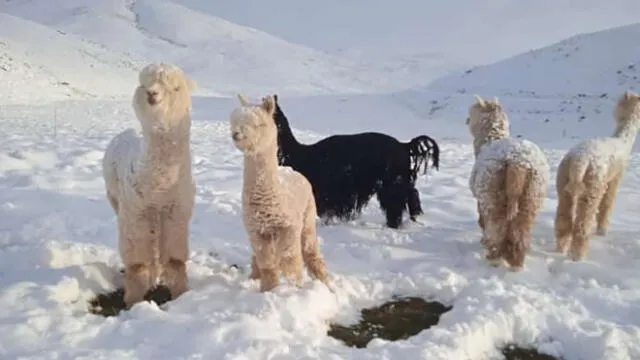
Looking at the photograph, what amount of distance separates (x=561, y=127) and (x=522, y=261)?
14897 mm

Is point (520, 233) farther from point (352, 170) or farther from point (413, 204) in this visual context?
point (352, 170)

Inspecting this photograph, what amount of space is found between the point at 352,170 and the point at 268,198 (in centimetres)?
228

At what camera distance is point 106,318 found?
146 inches

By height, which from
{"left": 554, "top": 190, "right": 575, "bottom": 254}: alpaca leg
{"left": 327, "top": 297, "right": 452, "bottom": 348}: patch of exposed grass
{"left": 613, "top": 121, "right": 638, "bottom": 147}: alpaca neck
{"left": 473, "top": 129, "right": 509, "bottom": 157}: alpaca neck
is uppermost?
{"left": 613, "top": 121, "right": 638, "bottom": 147}: alpaca neck

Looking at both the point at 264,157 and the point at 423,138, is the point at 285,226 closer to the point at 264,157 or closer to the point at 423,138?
the point at 264,157

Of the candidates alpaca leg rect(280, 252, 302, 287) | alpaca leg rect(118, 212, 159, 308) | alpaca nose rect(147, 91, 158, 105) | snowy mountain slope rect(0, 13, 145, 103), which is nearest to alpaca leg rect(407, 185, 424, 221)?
alpaca leg rect(280, 252, 302, 287)

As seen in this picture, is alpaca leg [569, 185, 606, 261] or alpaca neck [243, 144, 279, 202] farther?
alpaca leg [569, 185, 606, 261]

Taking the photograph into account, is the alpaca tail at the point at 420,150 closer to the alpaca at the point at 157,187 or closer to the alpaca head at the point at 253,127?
the alpaca head at the point at 253,127

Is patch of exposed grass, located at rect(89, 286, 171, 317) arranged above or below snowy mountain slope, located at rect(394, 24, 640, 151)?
below

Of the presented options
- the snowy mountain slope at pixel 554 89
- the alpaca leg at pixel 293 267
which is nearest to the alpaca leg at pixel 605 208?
the alpaca leg at pixel 293 267

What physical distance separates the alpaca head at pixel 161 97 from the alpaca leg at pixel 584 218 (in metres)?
3.24

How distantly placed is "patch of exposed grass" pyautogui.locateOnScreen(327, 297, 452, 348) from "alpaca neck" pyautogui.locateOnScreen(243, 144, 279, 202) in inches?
37.3

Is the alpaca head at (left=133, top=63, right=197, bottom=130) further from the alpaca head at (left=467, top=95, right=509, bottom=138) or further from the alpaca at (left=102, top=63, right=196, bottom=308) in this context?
the alpaca head at (left=467, top=95, right=509, bottom=138)

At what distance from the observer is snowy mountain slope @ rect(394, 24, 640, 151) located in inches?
738
